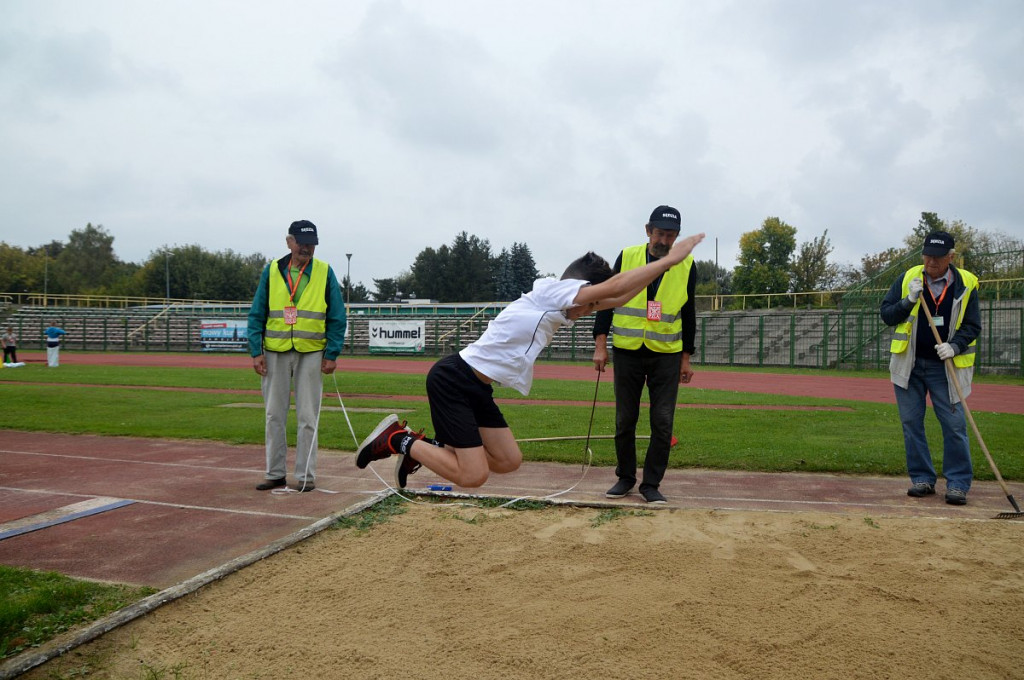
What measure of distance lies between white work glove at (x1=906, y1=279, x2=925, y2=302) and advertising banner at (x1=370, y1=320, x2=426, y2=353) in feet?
107

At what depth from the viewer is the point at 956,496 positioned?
6.18 m

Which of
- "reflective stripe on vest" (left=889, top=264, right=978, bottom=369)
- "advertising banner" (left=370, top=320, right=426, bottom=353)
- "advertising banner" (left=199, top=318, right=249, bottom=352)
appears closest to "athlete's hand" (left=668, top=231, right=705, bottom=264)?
"reflective stripe on vest" (left=889, top=264, right=978, bottom=369)

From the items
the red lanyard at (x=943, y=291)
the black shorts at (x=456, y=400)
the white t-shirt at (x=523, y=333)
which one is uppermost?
the red lanyard at (x=943, y=291)

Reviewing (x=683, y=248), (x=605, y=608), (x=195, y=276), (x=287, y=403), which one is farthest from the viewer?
(x=195, y=276)

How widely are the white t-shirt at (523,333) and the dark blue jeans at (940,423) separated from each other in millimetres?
3891

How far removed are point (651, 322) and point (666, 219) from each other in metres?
0.87

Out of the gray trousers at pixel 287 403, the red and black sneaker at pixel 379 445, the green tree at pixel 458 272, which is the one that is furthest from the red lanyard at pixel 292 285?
the green tree at pixel 458 272

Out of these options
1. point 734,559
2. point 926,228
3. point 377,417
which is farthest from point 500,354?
point 926,228

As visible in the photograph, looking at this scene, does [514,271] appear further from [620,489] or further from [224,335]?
[620,489]

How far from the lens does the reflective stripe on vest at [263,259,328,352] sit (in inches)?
270

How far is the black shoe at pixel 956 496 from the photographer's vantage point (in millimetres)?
6148

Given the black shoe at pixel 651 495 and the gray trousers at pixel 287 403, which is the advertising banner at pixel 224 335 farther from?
the black shoe at pixel 651 495

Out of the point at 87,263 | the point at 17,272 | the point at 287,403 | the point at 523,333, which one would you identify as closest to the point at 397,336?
the point at 287,403

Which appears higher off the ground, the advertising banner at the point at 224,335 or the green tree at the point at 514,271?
the green tree at the point at 514,271
